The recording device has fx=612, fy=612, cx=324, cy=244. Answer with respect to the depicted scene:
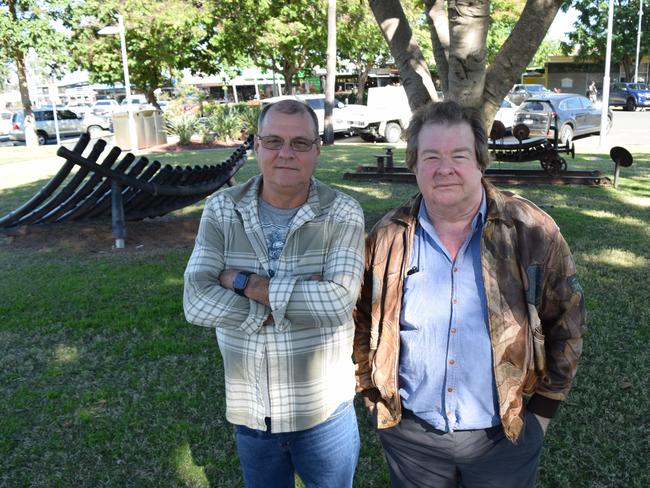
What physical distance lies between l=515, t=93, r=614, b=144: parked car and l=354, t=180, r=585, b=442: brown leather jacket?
1700cm

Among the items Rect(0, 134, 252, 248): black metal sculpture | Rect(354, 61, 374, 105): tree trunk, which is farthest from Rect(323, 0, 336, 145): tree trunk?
Rect(354, 61, 374, 105): tree trunk

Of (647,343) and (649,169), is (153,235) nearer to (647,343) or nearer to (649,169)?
(647,343)

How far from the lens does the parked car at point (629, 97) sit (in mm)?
35500

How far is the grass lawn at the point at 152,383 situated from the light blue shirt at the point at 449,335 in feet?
4.03

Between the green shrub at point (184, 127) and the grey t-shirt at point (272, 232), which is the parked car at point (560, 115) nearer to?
the green shrub at point (184, 127)

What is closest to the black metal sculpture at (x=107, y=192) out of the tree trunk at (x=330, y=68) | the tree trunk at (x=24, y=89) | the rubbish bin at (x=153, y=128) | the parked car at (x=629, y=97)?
the tree trunk at (x=330, y=68)

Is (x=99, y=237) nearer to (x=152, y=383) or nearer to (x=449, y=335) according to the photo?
(x=152, y=383)

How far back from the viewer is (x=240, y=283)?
2027 mm

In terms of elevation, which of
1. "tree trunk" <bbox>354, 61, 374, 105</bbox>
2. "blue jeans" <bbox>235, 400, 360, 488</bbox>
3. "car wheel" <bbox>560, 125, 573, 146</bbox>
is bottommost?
"blue jeans" <bbox>235, 400, 360, 488</bbox>

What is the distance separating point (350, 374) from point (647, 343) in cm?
306

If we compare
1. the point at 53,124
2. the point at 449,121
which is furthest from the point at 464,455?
the point at 53,124

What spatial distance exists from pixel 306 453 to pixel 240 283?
25.6 inches

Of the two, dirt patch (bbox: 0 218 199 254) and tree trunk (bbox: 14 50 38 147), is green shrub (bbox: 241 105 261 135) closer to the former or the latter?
tree trunk (bbox: 14 50 38 147)

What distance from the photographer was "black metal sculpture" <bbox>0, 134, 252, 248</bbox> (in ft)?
22.0
